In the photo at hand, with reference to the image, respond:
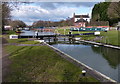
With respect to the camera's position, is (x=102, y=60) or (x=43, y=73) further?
(x=102, y=60)

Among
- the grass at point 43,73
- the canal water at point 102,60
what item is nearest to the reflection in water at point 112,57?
the canal water at point 102,60

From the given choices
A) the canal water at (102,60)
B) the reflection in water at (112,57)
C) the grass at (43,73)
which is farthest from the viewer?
the reflection in water at (112,57)

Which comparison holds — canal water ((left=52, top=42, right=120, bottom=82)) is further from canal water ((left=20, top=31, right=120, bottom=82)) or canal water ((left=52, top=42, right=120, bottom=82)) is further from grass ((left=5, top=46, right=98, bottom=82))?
grass ((left=5, top=46, right=98, bottom=82))

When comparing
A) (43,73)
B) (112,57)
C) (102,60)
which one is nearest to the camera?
(43,73)

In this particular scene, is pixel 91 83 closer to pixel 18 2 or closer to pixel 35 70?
pixel 35 70

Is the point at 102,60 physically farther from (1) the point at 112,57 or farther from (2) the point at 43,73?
(2) the point at 43,73

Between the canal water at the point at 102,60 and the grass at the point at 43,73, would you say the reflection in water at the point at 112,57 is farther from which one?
the grass at the point at 43,73

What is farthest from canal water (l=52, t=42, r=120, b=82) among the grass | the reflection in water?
the grass

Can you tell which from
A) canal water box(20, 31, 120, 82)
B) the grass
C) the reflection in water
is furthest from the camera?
the reflection in water

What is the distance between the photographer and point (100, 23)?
255ft

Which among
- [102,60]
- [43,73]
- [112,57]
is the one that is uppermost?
[43,73]

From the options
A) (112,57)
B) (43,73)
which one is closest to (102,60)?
(112,57)

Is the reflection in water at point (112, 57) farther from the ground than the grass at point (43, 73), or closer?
closer

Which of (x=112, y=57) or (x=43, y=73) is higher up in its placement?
(x=43, y=73)
